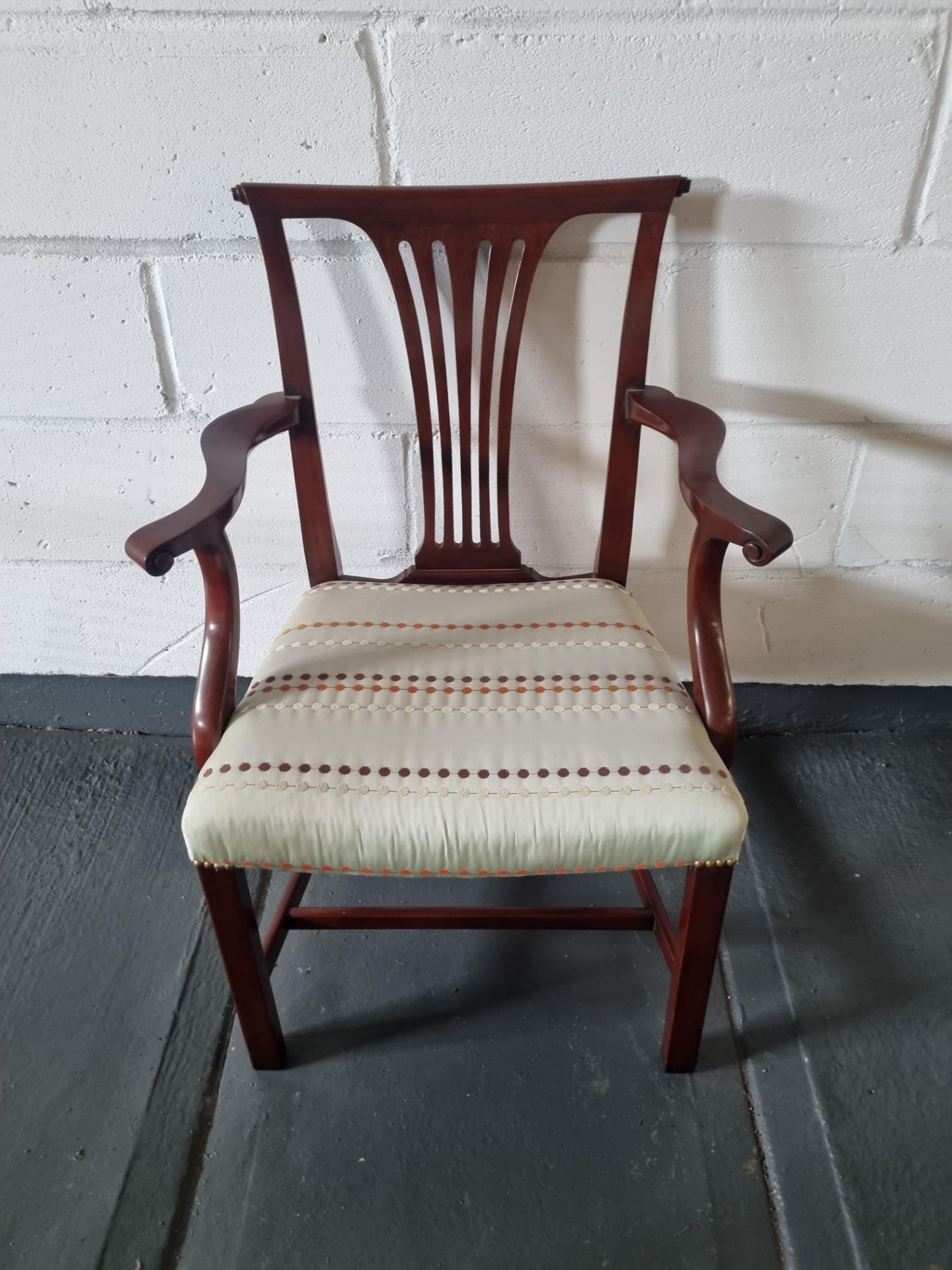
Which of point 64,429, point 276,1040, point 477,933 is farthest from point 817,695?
point 64,429

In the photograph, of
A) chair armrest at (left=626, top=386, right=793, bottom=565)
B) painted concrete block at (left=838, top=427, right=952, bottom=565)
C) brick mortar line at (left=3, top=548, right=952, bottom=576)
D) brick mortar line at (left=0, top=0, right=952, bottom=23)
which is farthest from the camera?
brick mortar line at (left=3, top=548, right=952, bottom=576)

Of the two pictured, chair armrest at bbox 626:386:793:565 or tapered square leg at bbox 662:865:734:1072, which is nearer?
chair armrest at bbox 626:386:793:565

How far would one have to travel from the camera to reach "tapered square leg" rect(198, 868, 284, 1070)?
983 mm

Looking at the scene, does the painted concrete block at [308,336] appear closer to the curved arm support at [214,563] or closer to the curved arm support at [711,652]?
the curved arm support at [214,563]

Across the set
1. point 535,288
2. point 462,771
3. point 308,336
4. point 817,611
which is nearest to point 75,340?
point 308,336

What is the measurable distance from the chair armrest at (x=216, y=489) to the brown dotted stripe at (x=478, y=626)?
19 cm

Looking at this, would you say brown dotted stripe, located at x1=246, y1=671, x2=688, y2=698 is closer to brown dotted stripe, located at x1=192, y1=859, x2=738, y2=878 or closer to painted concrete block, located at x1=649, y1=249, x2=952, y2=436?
brown dotted stripe, located at x1=192, y1=859, x2=738, y2=878

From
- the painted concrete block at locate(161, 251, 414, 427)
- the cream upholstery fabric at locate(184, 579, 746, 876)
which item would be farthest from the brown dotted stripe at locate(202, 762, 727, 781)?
the painted concrete block at locate(161, 251, 414, 427)

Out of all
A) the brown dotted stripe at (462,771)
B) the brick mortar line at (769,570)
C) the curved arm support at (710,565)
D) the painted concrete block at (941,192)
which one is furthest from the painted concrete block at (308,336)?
the painted concrete block at (941,192)

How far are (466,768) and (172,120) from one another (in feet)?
3.10

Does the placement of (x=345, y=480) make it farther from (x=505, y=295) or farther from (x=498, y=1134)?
(x=498, y=1134)

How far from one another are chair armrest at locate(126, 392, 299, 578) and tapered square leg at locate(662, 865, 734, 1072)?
2.06 ft

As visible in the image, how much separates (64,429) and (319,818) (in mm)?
906

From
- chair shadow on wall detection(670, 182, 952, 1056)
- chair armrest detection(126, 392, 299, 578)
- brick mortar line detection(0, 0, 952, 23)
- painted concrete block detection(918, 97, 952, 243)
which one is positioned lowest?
chair shadow on wall detection(670, 182, 952, 1056)
